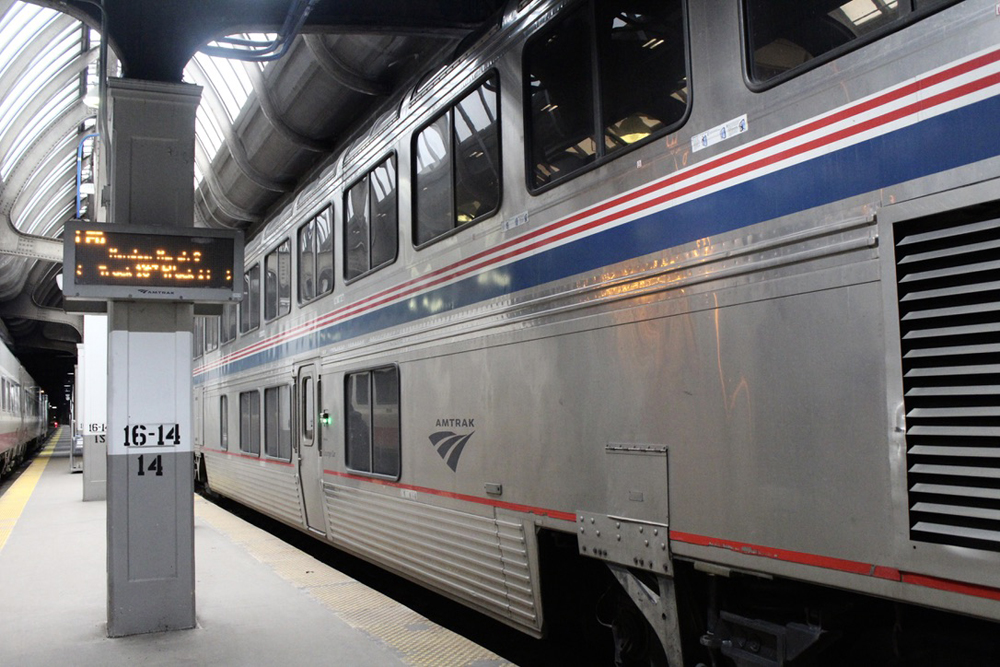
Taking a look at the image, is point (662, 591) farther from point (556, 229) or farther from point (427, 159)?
point (427, 159)

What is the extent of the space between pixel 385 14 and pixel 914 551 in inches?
210

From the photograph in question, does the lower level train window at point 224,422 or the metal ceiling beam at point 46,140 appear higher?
the metal ceiling beam at point 46,140

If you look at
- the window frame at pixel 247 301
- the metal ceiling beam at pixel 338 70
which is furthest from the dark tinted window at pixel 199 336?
the metal ceiling beam at pixel 338 70

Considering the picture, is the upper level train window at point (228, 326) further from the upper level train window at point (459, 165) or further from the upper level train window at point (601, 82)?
the upper level train window at point (601, 82)

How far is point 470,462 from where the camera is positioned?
5.11 meters

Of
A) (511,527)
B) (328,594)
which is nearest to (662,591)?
(511,527)

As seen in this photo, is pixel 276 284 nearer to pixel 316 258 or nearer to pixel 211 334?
pixel 316 258

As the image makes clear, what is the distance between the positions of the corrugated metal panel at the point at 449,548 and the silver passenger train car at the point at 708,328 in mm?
26

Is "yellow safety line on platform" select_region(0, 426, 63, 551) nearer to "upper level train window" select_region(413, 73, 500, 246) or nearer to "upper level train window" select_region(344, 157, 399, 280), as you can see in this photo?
"upper level train window" select_region(344, 157, 399, 280)

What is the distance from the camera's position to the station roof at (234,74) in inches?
216

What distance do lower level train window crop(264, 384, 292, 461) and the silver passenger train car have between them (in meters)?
2.96

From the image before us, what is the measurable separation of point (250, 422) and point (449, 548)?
20.2ft

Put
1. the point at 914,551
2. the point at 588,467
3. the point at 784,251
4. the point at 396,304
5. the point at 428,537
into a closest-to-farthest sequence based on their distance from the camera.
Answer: the point at 914,551 < the point at 784,251 < the point at 588,467 < the point at 428,537 < the point at 396,304

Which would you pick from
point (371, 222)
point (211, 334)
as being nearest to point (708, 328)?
point (371, 222)
